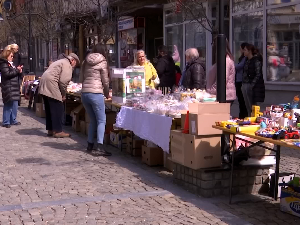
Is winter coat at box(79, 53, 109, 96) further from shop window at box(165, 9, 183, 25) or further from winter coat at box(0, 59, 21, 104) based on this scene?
shop window at box(165, 9, 183, 25)

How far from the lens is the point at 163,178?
24.1 feet

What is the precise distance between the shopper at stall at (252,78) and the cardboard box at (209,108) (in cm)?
366

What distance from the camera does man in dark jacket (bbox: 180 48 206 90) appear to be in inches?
384

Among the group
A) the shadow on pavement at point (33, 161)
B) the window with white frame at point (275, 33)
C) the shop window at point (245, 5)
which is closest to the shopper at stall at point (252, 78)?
the shadow on pavement at point (33, 161)

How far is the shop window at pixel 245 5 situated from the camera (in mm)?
15633

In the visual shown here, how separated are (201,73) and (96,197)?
165 inches

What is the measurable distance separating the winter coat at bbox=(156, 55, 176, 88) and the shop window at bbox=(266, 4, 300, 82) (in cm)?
402

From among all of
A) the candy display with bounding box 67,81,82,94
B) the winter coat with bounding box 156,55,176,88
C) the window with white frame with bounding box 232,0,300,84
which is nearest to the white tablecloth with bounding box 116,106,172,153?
the winter coat with bounding box 156,55,176,88

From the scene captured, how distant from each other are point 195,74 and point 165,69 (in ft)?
6.68

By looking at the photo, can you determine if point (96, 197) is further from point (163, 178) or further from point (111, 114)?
point (111, 114)

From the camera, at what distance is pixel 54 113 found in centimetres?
1072

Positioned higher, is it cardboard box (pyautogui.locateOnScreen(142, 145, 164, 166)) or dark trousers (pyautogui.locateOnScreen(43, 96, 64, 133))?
dark trousers (pyautogui.locateOnScreen(43, 96, 64, 133))

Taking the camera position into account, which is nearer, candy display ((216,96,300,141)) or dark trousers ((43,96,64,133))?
candy display ((216,96,300,141))

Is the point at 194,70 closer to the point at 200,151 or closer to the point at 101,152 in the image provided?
the point at 101,152
